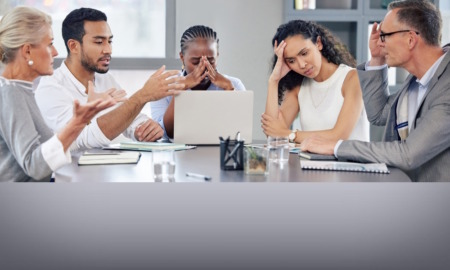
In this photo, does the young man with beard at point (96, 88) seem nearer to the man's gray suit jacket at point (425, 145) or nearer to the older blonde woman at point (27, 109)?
the older blonde woman at point (27, 109)

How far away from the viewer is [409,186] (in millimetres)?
1853

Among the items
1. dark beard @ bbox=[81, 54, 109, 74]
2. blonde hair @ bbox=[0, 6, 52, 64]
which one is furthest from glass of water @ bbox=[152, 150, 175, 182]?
dark beard @ bbox=[81, 54, 109, 74]

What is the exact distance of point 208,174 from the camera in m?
2.08

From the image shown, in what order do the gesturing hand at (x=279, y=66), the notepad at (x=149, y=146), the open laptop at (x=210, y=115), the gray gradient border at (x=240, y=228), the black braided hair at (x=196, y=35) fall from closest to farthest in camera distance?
the gray gradient border at (x=240, y=228) → the notepad at (x=149, y=146) → the open laptop at (x=210, y=115) → the gesturing hand at (x=279, y=66) → the black braided hair at (x=196, y=35)

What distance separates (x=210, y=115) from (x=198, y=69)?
0.45m

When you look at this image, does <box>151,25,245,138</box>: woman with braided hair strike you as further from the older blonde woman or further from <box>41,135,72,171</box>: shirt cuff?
<box>41,135,72,171</box>: shirt cuff

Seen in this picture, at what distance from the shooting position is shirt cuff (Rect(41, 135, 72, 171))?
78.1 inches

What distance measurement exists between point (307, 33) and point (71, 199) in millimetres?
1893

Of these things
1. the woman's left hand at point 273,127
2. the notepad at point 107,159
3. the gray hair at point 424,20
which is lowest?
the notepad at point 107,159

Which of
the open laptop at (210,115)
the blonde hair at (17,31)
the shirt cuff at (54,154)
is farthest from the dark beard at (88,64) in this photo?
the shirt cuff at (54,154)

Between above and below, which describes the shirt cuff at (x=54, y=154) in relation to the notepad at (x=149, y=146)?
above

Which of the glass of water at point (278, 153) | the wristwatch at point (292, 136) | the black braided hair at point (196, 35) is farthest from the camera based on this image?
the black braided hair at point (196, 35)

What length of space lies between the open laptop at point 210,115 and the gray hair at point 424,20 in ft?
2.45

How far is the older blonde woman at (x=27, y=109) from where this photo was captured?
Result: 2000 millimetres
